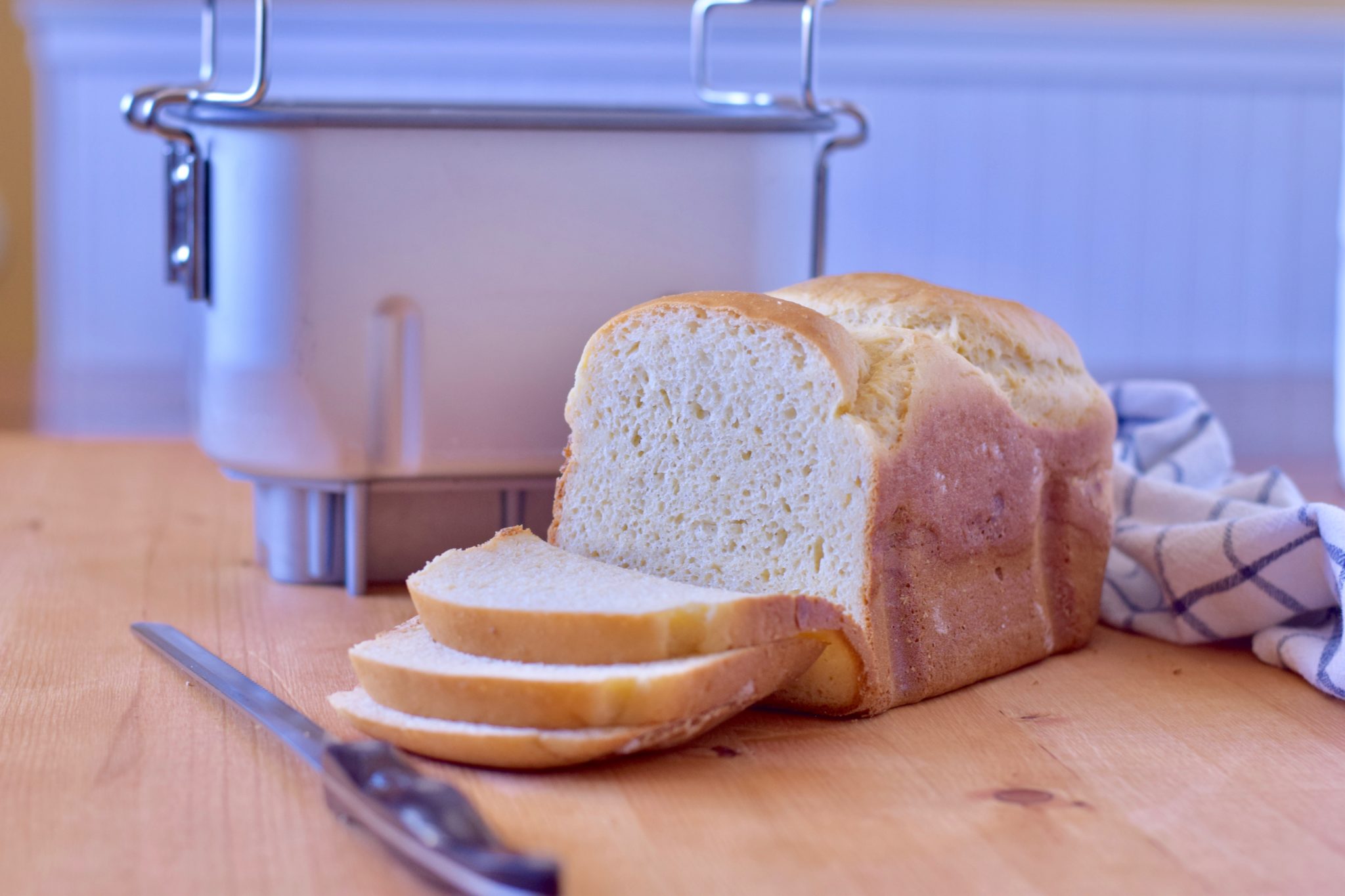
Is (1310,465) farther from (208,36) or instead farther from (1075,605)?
(208,36)

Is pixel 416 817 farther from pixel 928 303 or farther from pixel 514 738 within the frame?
pixel 928 303

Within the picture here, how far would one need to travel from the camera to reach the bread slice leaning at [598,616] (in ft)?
3.13

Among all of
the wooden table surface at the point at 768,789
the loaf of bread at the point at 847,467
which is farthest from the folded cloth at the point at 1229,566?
the loaf of bread at the point at 847,467

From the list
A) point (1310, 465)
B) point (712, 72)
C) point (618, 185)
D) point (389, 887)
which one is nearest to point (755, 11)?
point (712, 72)

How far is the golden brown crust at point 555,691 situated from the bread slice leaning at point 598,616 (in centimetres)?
1

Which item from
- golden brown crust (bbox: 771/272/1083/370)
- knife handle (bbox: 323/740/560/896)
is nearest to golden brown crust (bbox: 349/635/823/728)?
knife handle (bbox: 323/740/560/896)

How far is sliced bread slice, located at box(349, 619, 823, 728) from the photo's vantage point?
3.01 feet

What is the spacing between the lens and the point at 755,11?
3.01 metres

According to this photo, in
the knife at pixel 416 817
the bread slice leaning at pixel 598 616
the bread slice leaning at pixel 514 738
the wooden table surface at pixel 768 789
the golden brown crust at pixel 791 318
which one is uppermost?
the golden brown crust at pixel 791 318

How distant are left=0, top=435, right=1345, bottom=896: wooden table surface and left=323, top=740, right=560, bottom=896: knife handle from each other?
→ 4cm

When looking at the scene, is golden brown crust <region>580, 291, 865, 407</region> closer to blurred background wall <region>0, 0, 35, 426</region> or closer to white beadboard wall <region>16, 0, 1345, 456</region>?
white beadboard wall <region>16, 0, 1345, 456</region>

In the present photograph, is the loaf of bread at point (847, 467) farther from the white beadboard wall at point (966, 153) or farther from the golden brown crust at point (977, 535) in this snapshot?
the white beadboard wall at point (966, 153)

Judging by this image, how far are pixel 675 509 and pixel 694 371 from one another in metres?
0.12

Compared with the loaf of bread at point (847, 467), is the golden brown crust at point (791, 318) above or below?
above
